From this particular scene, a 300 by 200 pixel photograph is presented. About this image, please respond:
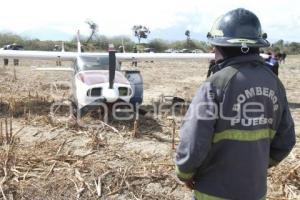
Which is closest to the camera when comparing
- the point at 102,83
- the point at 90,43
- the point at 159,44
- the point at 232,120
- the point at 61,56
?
the point at 232,120

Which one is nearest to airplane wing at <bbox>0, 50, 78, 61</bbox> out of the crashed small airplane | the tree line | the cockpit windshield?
the crashed small airplane

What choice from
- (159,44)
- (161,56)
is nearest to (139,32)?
(159,44)

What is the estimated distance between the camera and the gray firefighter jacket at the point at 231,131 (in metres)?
2.41

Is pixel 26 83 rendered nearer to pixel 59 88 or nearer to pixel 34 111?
pixel 59 88

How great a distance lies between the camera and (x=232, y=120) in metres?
2.46

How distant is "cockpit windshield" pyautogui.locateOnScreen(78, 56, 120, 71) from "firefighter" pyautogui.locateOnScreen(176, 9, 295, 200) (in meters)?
8.73

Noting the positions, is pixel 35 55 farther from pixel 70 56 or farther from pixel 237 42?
pixel 237 42

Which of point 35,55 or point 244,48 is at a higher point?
point 244,48

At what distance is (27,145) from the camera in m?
7.40

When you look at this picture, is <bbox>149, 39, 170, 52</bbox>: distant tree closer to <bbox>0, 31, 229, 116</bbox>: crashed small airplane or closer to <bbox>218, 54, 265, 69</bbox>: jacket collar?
<bbox>0, 31, 229, 116</bbox>: crashed small airplane

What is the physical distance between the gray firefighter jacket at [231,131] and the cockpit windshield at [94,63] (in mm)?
8821

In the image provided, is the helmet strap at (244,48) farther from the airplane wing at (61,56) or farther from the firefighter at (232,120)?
the airplane wing at (61,56)

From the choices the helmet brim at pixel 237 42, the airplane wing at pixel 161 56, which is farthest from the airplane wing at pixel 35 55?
the helmet brim at pixel 237 42

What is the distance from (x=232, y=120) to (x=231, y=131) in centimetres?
7
